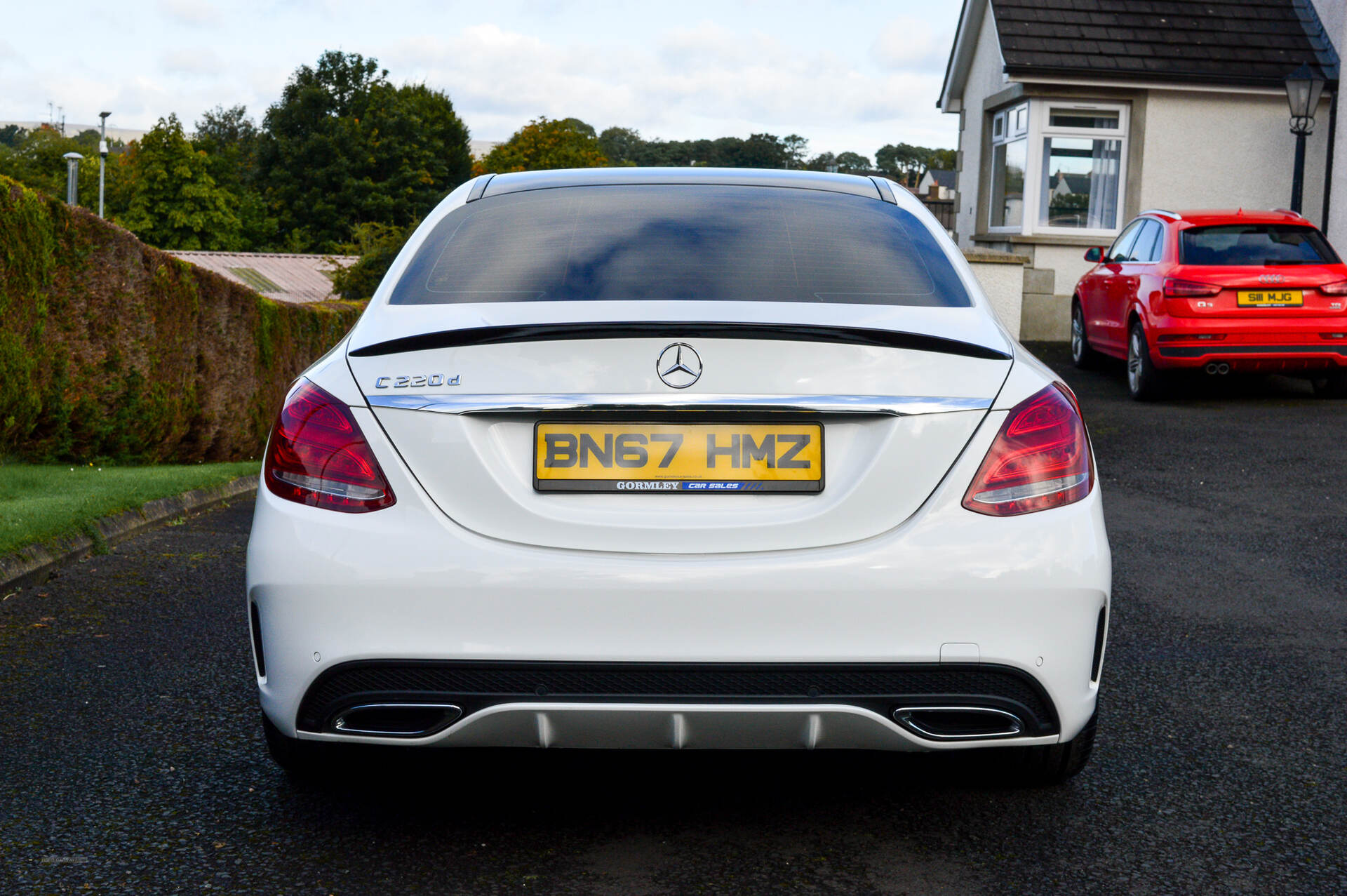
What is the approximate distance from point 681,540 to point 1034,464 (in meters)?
0.79

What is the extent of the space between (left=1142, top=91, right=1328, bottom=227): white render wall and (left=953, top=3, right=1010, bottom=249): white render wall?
3.19m

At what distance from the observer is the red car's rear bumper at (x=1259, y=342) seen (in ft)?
43.8

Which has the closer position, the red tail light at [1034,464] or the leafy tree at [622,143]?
the red tail light at [1034,464]

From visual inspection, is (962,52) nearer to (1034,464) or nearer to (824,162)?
(1034,464)

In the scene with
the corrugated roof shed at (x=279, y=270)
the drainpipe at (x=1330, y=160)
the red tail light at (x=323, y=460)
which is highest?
the drainpipe at (x=1330, y=160)

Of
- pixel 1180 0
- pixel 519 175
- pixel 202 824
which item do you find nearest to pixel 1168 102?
pixel 1180 0

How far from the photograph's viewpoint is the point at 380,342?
323 cm

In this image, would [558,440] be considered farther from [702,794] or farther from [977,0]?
[977,0]

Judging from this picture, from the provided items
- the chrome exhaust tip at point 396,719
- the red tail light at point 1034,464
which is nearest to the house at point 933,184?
the red tail light at point 1034,464

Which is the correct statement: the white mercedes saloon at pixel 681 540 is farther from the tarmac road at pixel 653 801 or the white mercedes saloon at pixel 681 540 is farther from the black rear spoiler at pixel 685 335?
A: the tarmac road at pixel 653 801

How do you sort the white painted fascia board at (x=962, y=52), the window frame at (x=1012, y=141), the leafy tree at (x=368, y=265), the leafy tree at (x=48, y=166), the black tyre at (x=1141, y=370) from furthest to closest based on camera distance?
1. the leafy tree at (x=48, y=166)
2. the leafy tree at (x=368, y=265)
3. the white painted fascia board at (x=962, y=52)
4. the window frame at (x=1012, y=141)
5. the black tyre at (x=1141, y=370)

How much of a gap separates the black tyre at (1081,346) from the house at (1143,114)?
4.54m

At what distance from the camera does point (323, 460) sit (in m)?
3.16

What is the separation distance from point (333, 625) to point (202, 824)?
78cm
